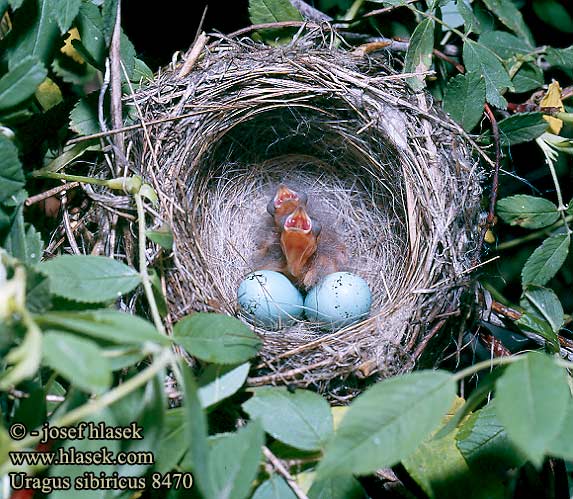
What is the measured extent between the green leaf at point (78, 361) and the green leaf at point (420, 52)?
0.90 metres

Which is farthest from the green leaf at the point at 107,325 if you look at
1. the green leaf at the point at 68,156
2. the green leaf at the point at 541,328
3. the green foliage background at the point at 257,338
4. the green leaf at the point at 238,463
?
the green leaf at the point at 541,328

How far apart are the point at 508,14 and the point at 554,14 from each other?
19cm

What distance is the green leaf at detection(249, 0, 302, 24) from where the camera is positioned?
1.24 meters

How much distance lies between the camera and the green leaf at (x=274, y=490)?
748mm

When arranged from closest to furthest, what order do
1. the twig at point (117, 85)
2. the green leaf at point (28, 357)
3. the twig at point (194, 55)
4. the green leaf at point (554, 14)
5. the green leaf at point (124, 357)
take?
1. the green leaf at point (28, 357)
2. the green leaf at point (124, 357)
3. the twig at point (117, 85)
4. the twig at point (194, 55)
5. the green leaf at point (554, 14)

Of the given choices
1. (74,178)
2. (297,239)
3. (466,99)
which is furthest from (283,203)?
(74,178)

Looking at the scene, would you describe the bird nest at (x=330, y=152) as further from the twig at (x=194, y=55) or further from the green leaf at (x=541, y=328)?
the green leaf at (x=541, y=328)

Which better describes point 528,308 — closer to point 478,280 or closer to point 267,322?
point 478,280

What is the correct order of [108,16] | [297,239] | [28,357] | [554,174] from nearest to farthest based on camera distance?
[28,357] → [108,16] → [554,174] → [297,239]

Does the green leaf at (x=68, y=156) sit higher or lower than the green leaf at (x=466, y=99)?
higher

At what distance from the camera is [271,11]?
1253 mm

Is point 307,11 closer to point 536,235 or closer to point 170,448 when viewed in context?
point 536,235

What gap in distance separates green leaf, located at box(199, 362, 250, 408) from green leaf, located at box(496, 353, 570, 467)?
340mm

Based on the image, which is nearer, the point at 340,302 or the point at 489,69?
the point at 489,69
